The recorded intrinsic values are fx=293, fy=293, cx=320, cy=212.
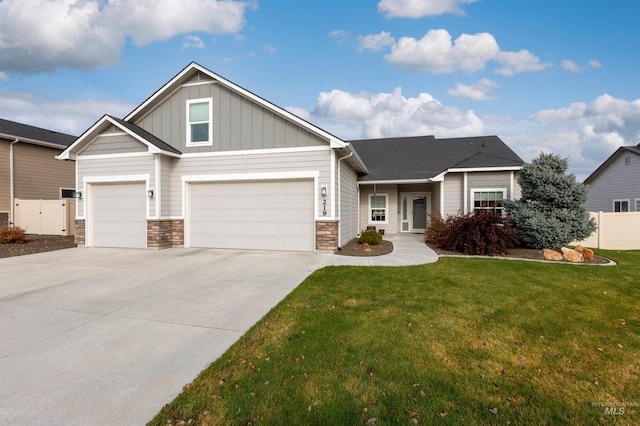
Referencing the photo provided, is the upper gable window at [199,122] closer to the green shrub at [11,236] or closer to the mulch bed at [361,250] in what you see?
the mulch bed at [361,250]

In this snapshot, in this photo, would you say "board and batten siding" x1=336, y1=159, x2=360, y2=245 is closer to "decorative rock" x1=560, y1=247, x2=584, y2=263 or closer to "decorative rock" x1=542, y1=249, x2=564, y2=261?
"decorative rock" x1=542, y1=249, x2=564, y2=261

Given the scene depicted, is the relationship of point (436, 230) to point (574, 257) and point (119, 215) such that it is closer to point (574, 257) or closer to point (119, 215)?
point (574, 257)

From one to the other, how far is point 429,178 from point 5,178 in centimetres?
2009

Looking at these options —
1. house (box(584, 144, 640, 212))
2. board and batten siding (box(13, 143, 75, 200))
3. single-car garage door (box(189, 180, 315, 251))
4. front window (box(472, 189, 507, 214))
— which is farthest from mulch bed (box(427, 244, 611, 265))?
board and batten siding (box(13, 143, 75, 200))

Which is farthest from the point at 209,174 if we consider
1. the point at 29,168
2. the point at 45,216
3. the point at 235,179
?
the point at 29,168

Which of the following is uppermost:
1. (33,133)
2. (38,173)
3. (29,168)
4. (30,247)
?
(33,133)

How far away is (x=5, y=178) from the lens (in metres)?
14.0

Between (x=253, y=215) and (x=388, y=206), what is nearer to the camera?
(x=253, y=215)

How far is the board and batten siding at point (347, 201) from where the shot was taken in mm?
10445

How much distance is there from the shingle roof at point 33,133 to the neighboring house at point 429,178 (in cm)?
1701

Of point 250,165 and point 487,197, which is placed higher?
point 250,165

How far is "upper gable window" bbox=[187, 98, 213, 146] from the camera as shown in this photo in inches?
406

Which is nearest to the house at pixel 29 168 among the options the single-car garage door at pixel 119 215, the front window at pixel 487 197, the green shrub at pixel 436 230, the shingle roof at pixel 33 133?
the shingle roof at pixel 33 133

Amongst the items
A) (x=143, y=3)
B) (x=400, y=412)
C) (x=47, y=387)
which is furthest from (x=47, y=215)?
(x=400, y=412)
